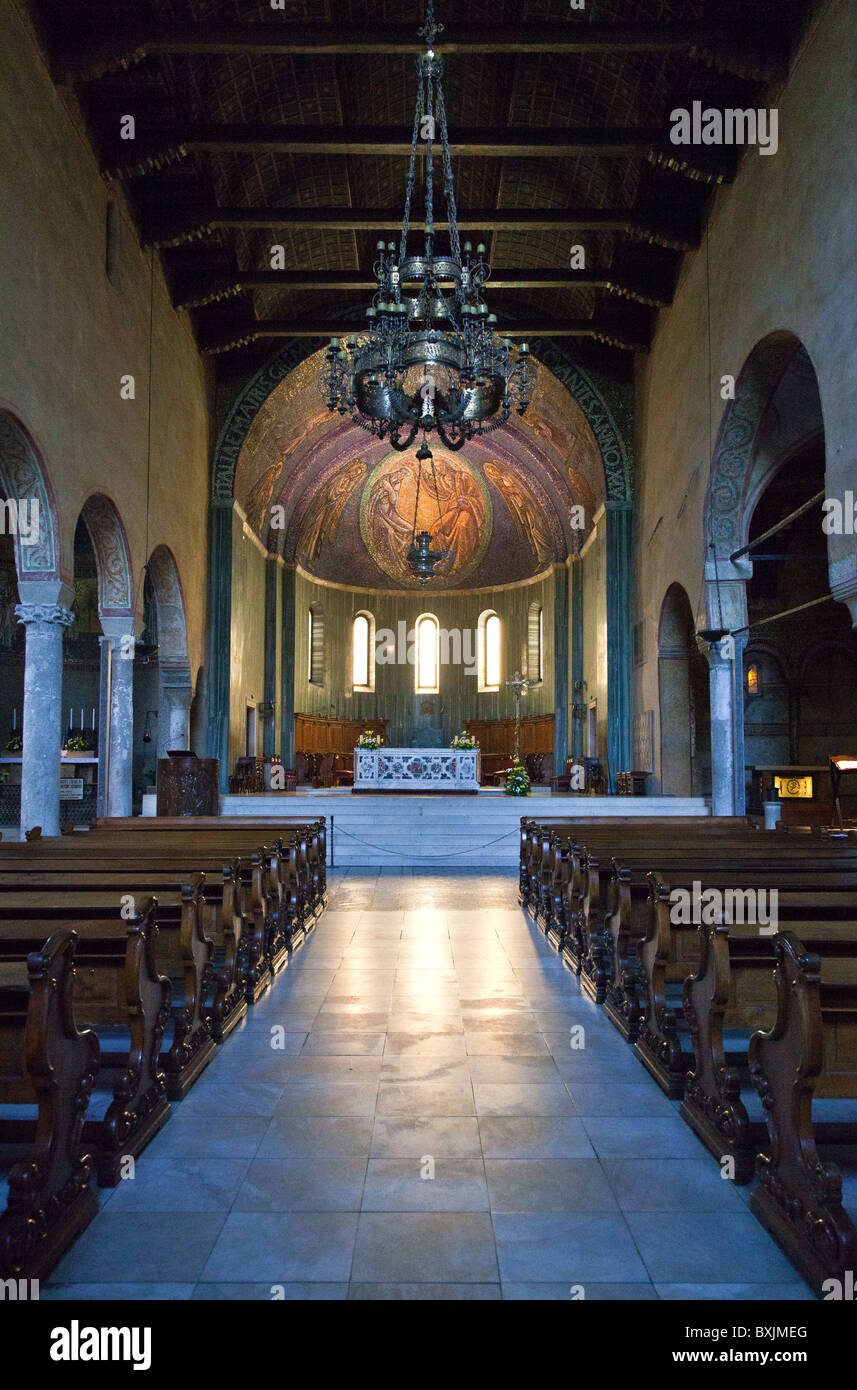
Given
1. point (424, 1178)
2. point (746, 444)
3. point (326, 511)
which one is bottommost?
point (424, 1178)

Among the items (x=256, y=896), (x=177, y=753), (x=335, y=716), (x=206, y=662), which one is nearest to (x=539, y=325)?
(x=206, y=662)

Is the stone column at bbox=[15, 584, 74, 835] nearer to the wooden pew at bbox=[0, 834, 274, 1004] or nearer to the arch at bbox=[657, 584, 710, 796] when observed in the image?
the wooden pew at bbox=[0, 834, 274, 1004]

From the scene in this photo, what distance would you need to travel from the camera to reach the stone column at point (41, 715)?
11281 millimetres

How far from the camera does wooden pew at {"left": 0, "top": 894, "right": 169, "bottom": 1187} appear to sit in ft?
11.7

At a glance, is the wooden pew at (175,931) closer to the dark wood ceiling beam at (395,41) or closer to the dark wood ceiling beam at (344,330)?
the dark wood ceiling beam at (395,41)

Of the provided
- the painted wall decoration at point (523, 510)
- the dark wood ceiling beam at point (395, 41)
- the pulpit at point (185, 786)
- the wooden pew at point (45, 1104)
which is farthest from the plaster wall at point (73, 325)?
the painted wall decoration at point (523, 510)

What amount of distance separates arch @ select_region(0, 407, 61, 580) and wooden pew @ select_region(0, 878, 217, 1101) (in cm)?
628

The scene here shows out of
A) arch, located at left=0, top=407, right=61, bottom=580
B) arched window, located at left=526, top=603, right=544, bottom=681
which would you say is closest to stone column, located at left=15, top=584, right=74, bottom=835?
arch, located at left=0, top=407, right=61, bottom=580

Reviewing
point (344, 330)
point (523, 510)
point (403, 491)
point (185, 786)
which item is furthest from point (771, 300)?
point (403, 491)

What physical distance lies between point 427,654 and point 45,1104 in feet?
90.3

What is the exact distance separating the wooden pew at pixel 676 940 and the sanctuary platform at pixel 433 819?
762 cm

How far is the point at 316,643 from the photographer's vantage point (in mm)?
→ 28188

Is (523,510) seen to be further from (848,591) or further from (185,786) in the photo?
(848,591)
